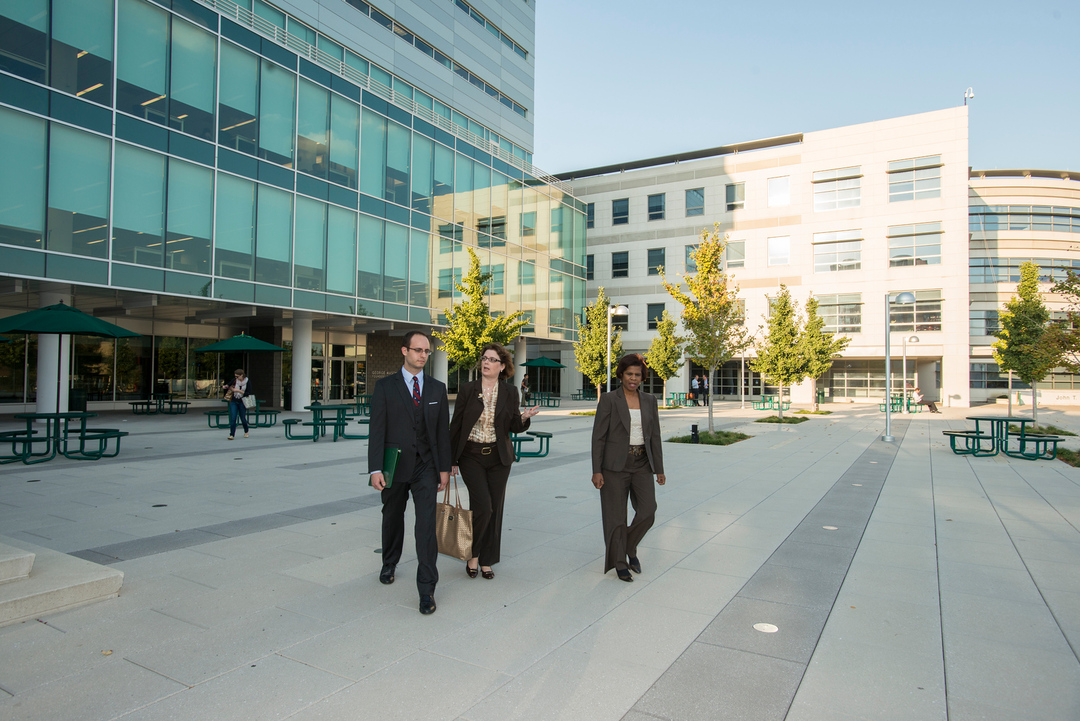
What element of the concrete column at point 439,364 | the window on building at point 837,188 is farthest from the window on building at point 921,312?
the concrete column at point 439,364

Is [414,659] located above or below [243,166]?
below

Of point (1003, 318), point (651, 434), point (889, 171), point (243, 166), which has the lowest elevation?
point (651, 434)

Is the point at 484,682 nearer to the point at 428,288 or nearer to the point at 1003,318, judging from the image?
the point at 428,288

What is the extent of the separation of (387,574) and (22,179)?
16153 millimetres

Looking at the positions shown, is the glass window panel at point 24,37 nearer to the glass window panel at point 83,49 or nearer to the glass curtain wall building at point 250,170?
the glass curtain wall building at point 250,170

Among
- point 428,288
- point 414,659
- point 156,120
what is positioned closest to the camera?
point 414,659

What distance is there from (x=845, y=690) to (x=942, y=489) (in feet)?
25.7

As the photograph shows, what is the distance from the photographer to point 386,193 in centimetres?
2444

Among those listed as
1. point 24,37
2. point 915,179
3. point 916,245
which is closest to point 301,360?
point 24,37

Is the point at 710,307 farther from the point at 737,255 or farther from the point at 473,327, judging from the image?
the point at 737,255

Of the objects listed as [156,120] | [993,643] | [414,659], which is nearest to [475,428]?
[414,659]

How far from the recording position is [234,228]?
19078 mm

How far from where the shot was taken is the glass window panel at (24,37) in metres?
14.7

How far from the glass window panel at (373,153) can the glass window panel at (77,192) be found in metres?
8.88
